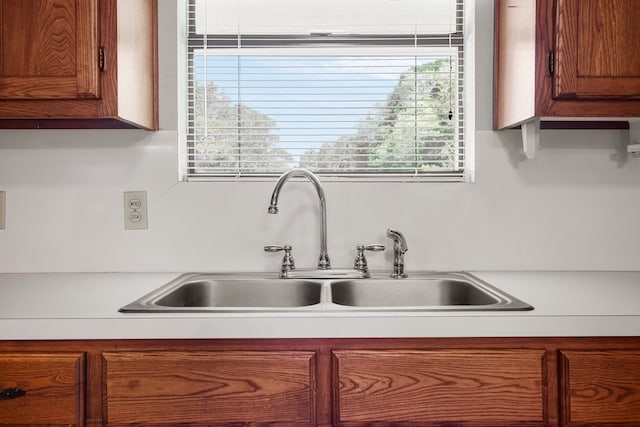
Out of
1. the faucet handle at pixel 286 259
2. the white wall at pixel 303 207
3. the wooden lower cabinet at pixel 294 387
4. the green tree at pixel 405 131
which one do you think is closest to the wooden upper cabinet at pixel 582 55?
the white wall at pixel 303 207

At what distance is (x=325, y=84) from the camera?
5.94 feet

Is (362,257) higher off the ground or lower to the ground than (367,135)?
lower

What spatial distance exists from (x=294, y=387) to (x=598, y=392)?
0.67 m

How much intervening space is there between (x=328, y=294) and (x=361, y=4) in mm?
1065

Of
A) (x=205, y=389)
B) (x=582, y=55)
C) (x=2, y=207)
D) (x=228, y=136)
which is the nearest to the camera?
(x=205, y=389)

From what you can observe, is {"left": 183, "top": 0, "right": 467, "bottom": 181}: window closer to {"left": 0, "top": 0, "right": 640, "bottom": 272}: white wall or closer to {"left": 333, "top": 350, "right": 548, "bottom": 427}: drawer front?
{"left": 0, "top": 0, "right": 640, "bottom": 272}: white wall

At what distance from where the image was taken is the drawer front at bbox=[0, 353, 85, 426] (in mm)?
1106

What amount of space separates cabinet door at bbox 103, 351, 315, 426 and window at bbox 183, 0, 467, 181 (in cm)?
84

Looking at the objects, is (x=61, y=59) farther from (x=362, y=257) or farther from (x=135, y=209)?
(x=362, y=257)

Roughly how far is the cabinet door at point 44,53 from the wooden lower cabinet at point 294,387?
680 millimetres

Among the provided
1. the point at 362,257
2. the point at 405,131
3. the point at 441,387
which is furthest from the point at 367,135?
the point at 441,387

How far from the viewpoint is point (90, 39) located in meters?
1.35

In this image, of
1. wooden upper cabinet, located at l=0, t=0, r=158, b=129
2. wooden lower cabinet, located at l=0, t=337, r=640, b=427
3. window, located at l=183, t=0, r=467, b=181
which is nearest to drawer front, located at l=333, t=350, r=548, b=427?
wooden lower cabinet, located at l=0, t=337, r=640, b=427

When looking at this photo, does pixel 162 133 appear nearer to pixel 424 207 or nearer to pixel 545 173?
pixel 424 207
